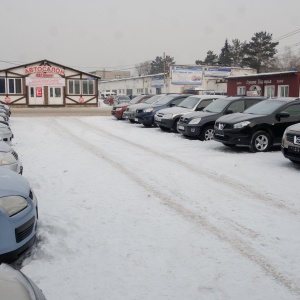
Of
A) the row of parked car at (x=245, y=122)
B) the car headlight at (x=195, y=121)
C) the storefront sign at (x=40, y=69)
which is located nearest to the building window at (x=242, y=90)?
the storefront sign at (x=40, y=69)

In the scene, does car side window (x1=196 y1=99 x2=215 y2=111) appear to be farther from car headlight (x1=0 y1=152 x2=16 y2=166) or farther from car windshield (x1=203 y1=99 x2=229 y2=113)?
car headlight (x1=0 y1=152 x2=16 y2=166)

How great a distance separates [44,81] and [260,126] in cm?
3194

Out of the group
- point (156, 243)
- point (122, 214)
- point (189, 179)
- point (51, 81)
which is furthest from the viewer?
point (51, 81)

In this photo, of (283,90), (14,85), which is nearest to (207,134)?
(283,90)

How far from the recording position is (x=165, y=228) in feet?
16.8

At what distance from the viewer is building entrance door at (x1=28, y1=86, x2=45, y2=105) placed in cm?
3909

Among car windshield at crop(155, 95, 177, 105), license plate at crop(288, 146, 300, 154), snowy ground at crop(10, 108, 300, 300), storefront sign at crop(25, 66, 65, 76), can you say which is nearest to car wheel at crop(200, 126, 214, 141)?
snowy ground at crop(10, 108, 300, 300)

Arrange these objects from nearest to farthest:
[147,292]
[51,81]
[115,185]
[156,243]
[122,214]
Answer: [147,292], [156,243], [122,214], [115,185], [51,81]

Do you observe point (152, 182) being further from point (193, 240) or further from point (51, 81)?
point (51, 81)

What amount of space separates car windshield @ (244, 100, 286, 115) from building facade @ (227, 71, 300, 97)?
16146 mm

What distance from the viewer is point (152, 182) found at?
24.9ft

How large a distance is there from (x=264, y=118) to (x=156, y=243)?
289 inches

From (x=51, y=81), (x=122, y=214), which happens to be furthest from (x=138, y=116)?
(x=51, y=81)

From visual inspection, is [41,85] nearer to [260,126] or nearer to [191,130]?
[191,130]
